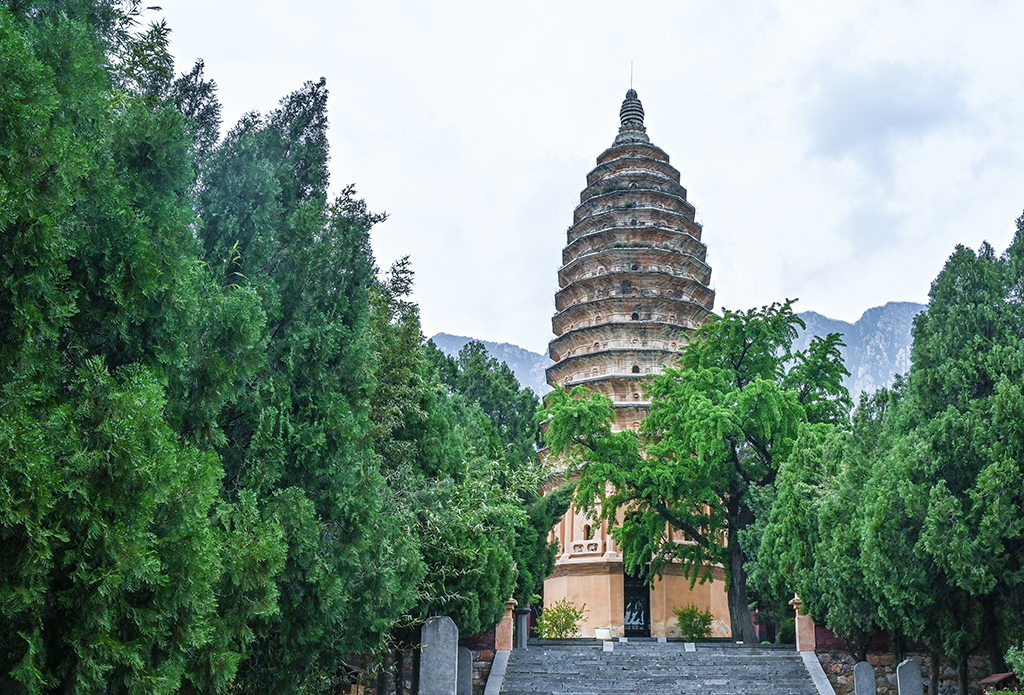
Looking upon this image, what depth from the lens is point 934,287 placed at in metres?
10.7

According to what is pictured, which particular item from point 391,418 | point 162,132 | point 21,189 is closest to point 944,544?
point 391,418

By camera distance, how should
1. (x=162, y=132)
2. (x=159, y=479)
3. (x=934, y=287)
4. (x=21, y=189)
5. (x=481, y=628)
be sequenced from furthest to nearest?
(x=481, y=628), (x=934, y=287), (x=162, y=132), (x=159, y=479), (x=21, y=189)

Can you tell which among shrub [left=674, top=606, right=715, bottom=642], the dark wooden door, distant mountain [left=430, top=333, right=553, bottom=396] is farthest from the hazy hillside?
shrub [left=674, top=606, right=715, bottom=642]

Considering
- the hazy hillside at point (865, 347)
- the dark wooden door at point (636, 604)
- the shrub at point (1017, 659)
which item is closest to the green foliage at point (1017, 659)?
the shrub at point (1017, 659)

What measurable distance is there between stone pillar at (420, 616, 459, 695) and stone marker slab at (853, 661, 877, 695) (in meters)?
6.04

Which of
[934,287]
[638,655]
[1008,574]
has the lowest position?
[638,655]

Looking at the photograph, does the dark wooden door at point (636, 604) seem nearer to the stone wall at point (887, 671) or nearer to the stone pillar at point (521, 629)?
the stone pillar at point (521, 629)

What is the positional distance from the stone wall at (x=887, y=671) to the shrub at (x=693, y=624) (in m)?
6.37

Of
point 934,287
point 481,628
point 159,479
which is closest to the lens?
point 159,479

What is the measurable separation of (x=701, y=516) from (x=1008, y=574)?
10.5 meters

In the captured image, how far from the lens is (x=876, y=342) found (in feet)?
484

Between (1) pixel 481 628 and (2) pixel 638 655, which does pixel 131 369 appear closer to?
(1) pixel 481 628

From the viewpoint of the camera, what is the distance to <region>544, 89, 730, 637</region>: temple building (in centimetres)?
2357

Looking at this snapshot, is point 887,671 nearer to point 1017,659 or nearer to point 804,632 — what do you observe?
point 804,632
